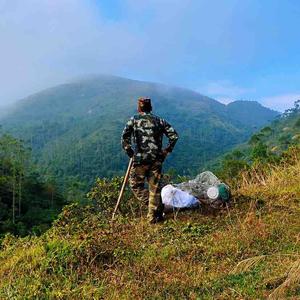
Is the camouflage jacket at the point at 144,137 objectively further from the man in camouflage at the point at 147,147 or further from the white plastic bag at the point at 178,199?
the white plastic bag at the point at 178,199

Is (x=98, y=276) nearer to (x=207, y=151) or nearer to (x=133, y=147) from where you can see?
(x=133, y=147)

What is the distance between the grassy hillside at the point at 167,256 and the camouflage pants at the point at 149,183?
0.33m

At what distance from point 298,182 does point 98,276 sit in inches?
206

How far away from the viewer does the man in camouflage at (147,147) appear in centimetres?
812

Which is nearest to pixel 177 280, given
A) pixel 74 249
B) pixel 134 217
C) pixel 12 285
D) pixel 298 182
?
pixel 74 249

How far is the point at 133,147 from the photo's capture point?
27.2ft

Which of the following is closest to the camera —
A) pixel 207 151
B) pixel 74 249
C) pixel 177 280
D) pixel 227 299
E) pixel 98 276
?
pixel 227 299

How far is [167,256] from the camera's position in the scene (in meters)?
6.15

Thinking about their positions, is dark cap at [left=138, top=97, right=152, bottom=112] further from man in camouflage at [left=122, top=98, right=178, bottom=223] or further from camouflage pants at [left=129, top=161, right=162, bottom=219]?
camouflage pants at [left=129, top=161, right=162, bottom=219]

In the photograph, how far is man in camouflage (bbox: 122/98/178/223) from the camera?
812 cm

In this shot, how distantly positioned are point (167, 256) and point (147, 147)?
247 centimetres

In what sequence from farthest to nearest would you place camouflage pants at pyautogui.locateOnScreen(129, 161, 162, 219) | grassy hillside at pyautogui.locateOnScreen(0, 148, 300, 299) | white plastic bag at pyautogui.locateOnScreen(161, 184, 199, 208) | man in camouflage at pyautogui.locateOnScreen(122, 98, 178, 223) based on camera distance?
white plastic bag at pyautogui.locateOnScreen(161, 184, 199, 208), man in camouflage at pyautogui.locateOnScreen(122, 98, 178, 223), camouflage pants at pyautogui.locateOnScreen(129, 161, 162, 219), grassy hillside at pyautogui.locateOnScreen(0, 148, 300, 299)

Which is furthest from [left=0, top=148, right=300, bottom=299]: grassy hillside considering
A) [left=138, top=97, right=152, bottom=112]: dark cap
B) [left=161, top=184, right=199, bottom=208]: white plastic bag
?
[left=138, top=97, right=152, bottom=112]: dark cap

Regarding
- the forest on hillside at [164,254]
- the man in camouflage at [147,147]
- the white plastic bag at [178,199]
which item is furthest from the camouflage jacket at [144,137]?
the forest on hillside at [164,254]
